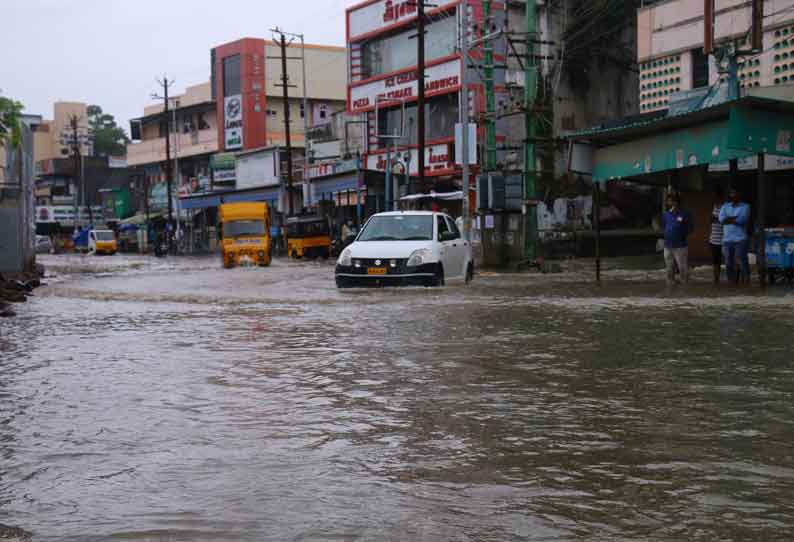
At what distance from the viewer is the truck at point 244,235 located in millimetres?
37906

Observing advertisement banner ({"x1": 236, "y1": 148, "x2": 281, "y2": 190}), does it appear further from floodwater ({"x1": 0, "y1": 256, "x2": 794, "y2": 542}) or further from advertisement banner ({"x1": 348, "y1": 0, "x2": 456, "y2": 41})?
floodwater ({"x1": 0, "y1": 256, "x2": 794, "y2": 542})

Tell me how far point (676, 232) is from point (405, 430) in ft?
46.5

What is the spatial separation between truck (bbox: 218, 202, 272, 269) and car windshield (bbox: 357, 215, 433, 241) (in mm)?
18819

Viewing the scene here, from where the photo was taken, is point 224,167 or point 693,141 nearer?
point 693,141

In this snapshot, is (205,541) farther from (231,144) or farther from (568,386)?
(231,144)

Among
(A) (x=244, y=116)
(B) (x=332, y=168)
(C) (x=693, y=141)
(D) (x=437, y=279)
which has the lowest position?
(D) (x=437, y=279)

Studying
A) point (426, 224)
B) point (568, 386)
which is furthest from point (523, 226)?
point (568, 386)

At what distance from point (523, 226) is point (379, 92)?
82.1ft

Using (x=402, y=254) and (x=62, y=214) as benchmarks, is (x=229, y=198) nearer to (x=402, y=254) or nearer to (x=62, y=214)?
(x=62, y=214)

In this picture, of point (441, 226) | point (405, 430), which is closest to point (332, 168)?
point (441, 226)

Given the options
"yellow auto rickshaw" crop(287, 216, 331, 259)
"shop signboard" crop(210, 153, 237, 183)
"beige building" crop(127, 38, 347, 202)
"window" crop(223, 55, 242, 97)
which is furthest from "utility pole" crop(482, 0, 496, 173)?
"window" crop(223, 55, 242, 97)

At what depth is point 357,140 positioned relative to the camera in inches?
2205

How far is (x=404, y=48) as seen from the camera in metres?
51.0

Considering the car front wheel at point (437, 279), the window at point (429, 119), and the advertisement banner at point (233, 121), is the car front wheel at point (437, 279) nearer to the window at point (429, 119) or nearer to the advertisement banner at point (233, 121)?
the window at point (429, 119)
